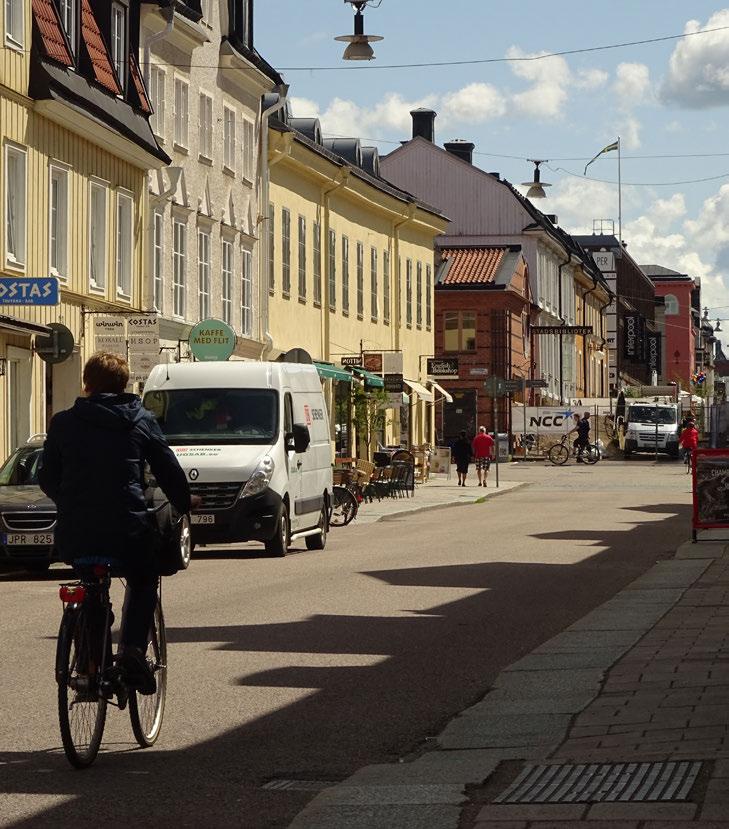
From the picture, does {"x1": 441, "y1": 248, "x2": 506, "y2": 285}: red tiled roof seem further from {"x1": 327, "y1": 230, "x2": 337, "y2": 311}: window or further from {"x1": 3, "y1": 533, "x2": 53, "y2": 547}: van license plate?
{"x1": 3, "y1": 533, "x2": 53, "y2": 547}: van license plate

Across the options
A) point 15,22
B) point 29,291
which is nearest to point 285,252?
point 15,22

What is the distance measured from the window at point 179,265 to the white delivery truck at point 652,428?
39925 mm

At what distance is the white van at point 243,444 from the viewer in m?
23.2

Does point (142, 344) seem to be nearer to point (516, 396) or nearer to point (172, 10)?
point (172, 10)

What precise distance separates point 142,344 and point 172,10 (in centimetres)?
1041

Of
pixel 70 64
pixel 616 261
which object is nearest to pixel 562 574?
pixel 70 64

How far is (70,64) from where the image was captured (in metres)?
32.3

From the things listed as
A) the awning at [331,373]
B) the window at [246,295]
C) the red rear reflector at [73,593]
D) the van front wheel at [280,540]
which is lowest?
the van front wheel at [280,540]

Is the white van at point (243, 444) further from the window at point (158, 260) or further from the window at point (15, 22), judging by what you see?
the window at point (158, 260)

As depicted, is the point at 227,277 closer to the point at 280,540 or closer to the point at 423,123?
the point at 280,540

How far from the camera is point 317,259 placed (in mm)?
51500

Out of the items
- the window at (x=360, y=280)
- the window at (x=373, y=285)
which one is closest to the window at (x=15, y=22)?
the window at (x=360, y=280)

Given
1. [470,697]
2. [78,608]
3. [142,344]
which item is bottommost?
[470,697]

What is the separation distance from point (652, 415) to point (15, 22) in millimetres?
51662
